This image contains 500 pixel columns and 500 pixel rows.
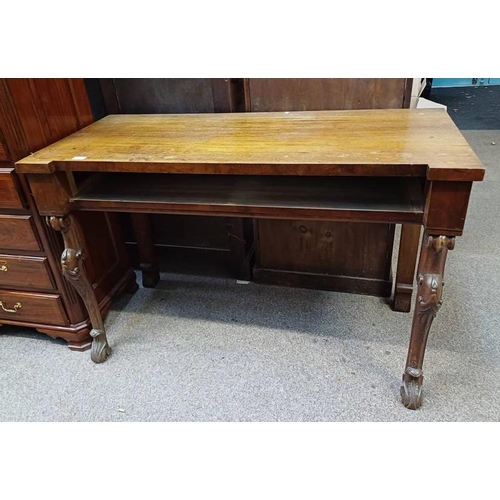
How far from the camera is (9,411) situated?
4.52ft

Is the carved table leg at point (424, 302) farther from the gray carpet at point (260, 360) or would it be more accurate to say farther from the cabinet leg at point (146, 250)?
the cabinet leg at point (146, 250)

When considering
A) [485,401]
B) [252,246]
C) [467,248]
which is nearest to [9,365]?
[252,246]

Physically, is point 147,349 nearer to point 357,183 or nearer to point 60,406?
point 60,406

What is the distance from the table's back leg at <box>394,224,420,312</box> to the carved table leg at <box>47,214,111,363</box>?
113 centimetres

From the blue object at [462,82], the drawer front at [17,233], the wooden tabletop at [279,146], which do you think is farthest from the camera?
the blue object at [462,82]

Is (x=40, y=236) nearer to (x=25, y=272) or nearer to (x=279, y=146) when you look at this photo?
(x=25, y=272)

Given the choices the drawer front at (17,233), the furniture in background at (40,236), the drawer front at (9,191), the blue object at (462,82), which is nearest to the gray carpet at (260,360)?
the furniture in background at (40,236)

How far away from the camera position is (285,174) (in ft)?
3.53

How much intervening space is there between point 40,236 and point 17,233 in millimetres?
75

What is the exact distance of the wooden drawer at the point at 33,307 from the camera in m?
1.54

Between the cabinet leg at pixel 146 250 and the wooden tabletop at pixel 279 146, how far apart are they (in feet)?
1.50

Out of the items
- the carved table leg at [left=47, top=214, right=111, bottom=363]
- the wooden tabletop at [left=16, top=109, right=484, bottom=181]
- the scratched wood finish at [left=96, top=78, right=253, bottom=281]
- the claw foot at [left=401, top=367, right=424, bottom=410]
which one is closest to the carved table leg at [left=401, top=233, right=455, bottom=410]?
the claw foot at [left=401, top=367, right=424, bottom=410]

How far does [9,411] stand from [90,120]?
41.2 inches

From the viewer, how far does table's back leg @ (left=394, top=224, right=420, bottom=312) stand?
1573 mm
